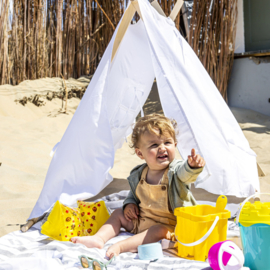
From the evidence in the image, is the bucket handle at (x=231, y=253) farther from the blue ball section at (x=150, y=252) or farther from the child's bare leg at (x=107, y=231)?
the child's bare leg at (x=107, y=231)

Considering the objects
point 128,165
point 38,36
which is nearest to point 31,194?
point 128,165

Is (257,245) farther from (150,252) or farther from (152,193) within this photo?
(152,193)

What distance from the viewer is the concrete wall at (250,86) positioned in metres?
4.73

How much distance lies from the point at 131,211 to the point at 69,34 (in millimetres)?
4067

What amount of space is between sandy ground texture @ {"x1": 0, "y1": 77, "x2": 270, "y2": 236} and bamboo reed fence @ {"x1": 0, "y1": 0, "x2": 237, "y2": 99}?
0.29 metres

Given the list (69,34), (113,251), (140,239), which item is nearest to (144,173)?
(140,239)

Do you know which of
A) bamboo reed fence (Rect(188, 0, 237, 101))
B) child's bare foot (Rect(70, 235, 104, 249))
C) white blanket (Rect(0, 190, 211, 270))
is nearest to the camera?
white blanket (Rect(0, 190, 211, 270))

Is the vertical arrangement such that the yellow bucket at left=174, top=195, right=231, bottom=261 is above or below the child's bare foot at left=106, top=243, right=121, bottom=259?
above

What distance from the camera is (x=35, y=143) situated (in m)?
3.66

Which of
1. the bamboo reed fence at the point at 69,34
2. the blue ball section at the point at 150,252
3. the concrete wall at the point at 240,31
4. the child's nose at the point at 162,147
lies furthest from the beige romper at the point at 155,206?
the concrete wall at the point at 240,31

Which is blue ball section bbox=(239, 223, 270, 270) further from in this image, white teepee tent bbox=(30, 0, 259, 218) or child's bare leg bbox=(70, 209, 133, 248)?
child's bare leg bbox=(70, 209, 133, 248)

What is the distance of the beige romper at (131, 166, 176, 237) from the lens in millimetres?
1723

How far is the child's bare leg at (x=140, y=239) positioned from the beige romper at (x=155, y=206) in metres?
0.05

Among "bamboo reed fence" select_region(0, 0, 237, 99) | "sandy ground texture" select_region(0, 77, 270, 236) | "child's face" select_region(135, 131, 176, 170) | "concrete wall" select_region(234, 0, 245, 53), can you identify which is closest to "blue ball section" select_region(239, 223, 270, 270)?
"child's face" select_region(135, 131, 176, 170)
